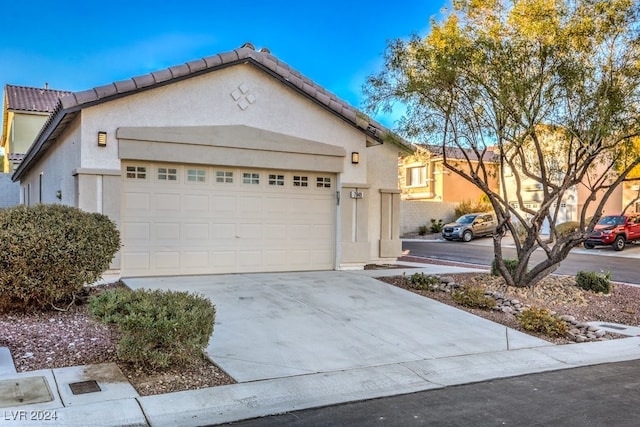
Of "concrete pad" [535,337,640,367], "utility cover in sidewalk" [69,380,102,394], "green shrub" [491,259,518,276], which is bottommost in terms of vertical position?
"concrete pad" [535,337,640,367]

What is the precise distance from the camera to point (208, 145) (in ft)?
36.7

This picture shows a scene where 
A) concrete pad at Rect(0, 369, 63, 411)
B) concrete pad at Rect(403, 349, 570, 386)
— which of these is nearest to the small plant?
concrete pad at Rect(403, 349, 570, 386)

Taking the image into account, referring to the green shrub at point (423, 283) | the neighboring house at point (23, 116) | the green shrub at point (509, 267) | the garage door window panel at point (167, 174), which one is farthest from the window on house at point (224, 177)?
the neighboring house at point (23, 116)

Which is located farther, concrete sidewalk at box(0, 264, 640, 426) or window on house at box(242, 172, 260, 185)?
window on house at box(242, 172, 260, 185)

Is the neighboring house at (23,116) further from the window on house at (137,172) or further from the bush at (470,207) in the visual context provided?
the bush at (470,207)

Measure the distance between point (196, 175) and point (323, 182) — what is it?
10.2 feet

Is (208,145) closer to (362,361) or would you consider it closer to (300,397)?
(362,361)

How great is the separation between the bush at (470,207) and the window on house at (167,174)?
87.3ft

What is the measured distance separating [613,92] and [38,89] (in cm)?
2667

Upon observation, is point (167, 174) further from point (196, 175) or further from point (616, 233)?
point (616, 233)

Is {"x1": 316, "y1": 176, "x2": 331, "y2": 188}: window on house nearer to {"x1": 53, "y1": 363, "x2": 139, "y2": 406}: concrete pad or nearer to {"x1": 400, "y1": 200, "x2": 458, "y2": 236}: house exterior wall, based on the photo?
{"x1": 53, "y1": 363, "x2": 139, "y2": 406}: concrete pad

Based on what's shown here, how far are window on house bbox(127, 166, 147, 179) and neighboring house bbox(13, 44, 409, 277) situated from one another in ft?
0.07

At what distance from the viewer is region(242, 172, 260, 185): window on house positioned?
1184 cm

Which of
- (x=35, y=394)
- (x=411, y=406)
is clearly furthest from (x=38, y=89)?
(x=411, y=406)
